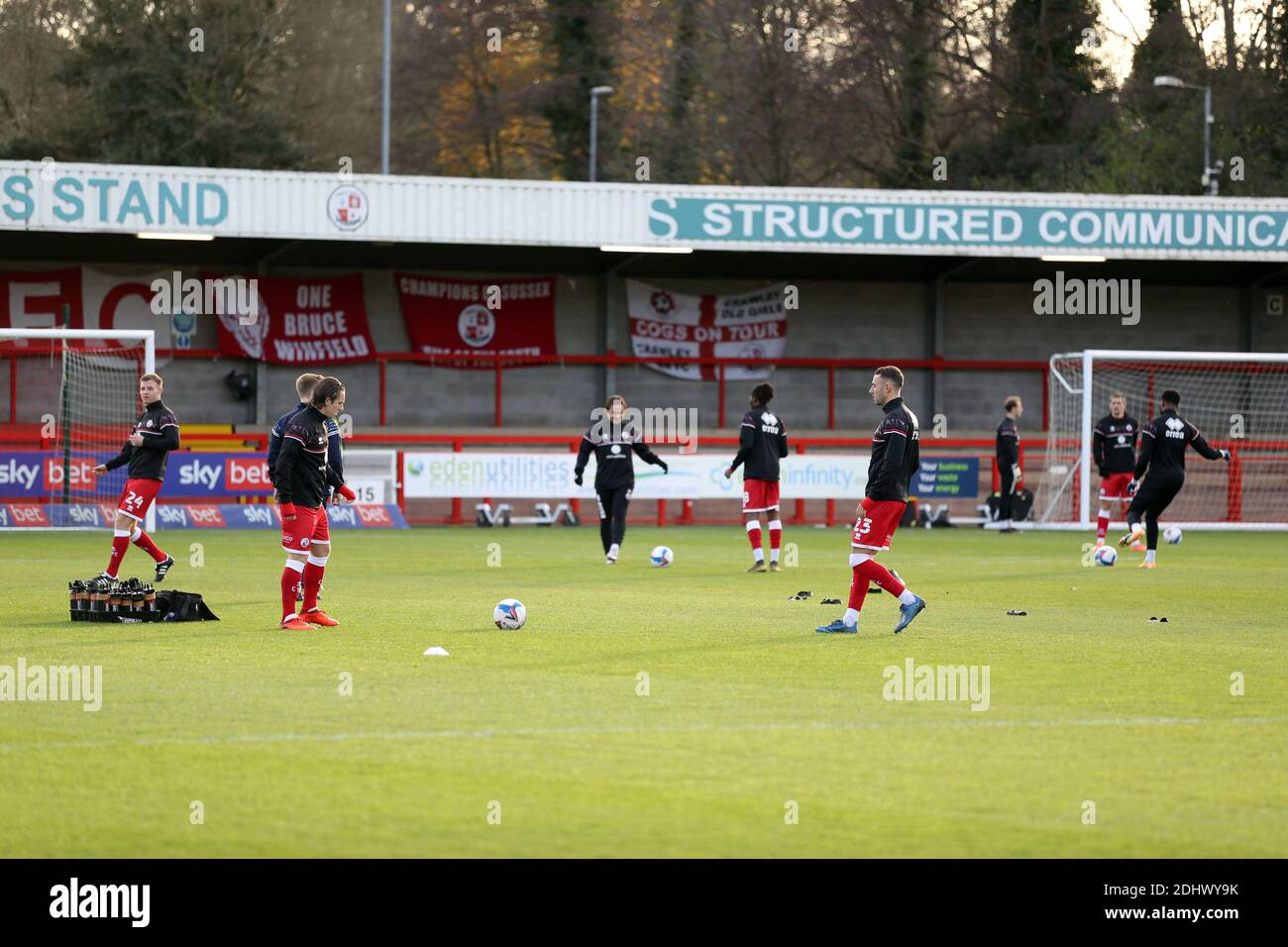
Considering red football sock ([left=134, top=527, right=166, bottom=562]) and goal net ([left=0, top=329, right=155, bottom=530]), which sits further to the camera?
goal net ([left=0, top=329, right=155, bottom=530])

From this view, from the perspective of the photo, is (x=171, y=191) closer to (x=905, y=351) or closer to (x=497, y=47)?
(x=905, y=351)

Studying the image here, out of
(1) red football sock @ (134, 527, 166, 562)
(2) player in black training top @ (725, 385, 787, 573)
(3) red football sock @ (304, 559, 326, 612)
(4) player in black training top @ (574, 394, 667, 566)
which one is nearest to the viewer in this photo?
(3) red football sock @ (304, 559, 326, 612)

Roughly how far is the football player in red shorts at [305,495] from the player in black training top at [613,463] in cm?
754

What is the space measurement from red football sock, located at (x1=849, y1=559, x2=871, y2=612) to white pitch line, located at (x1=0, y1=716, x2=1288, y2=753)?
413 centimetres

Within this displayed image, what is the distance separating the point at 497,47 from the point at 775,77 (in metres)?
9.28

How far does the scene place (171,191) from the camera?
3167 cm

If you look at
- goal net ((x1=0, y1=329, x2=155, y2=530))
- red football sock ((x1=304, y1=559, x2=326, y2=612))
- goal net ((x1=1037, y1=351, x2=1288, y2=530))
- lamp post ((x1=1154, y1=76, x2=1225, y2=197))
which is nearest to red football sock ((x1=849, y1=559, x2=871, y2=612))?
red football sock ((x1=304, y1=559, x2=326, y2=612))

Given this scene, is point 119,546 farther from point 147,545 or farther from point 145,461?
point 145,461

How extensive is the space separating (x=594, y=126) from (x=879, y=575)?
3733 centimetres

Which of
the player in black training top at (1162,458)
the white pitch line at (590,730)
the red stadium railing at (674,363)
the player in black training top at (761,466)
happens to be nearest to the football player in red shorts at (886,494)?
the white pitch line at (590,730)

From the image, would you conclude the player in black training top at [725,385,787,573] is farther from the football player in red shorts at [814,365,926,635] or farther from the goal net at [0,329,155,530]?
the goal net at [0,329,155,530]

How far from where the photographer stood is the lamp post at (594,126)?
48.5 m

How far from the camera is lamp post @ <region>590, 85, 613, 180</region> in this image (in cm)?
4853

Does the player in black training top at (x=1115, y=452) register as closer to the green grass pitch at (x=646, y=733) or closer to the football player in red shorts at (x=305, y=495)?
the green grass pitch at (x=646, y=733)
